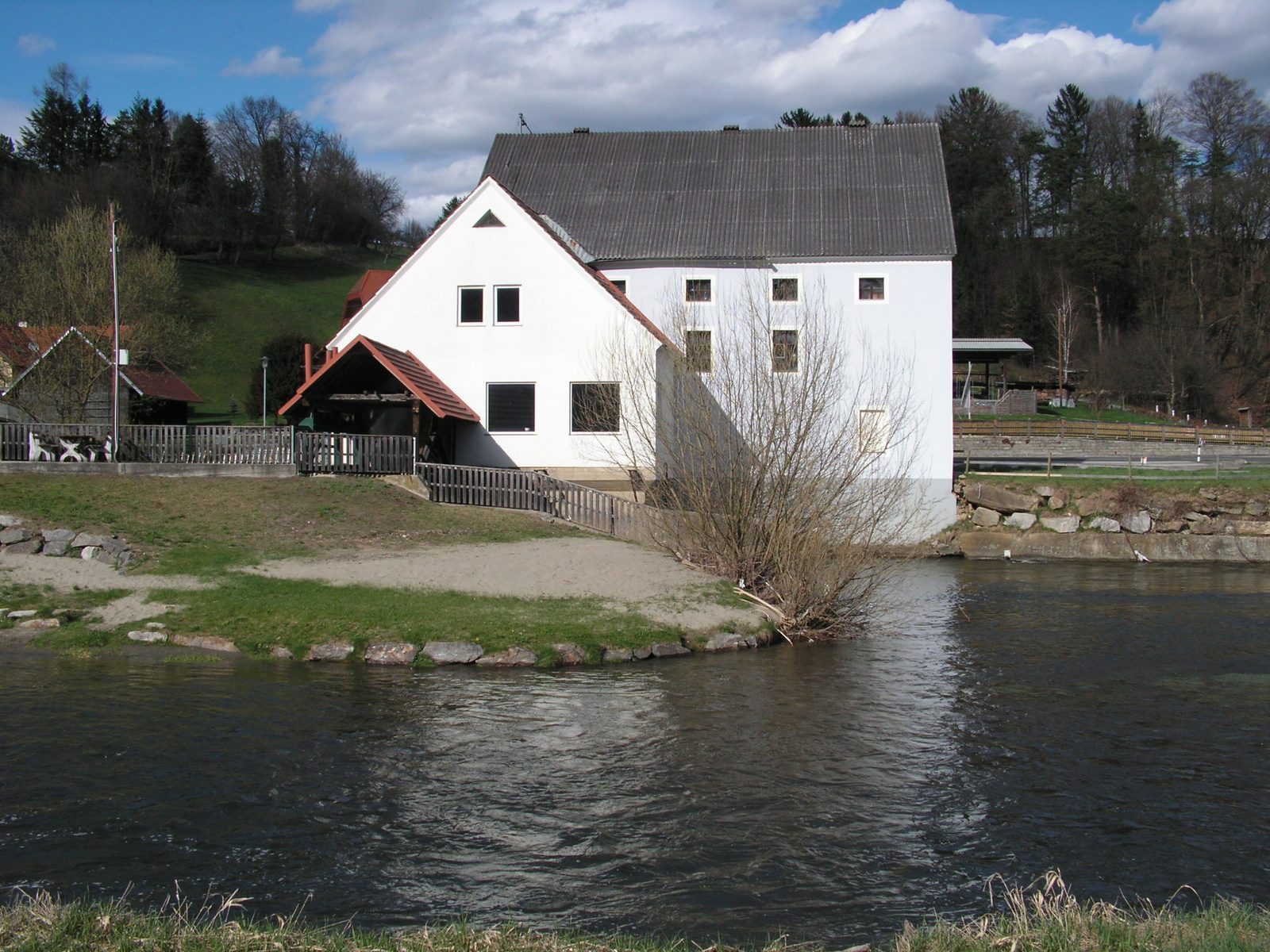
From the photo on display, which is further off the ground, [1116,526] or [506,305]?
[506,305]

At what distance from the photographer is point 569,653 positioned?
1609 cm

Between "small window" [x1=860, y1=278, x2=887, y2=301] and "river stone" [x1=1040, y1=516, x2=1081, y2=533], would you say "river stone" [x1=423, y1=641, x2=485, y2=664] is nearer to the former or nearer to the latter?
"small window" [x1=860, y1=278, x2=887, y2=301]

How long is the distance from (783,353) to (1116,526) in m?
20.8

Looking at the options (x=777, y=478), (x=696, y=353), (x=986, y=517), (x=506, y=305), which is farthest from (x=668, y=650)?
(x=986, y=517)

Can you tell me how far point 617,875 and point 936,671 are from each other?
931cm

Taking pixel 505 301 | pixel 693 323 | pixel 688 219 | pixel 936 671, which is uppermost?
pixel 688 219

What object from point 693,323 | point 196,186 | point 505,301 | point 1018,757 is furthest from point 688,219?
point 196,186

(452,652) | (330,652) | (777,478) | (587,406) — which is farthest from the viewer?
(587,406)

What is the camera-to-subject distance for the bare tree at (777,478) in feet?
60.8

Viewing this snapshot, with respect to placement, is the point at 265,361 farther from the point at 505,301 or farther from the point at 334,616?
the point at 334,616

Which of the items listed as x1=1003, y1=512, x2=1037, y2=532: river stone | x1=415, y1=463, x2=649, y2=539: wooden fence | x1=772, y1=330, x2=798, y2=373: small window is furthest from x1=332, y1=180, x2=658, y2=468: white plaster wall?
x1=1003, y1=512, x2=1037, y2=532: river stone

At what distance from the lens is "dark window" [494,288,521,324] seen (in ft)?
102

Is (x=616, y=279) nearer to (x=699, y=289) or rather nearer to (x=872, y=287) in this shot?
(x=699, y=289)

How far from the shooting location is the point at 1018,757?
452 inches
